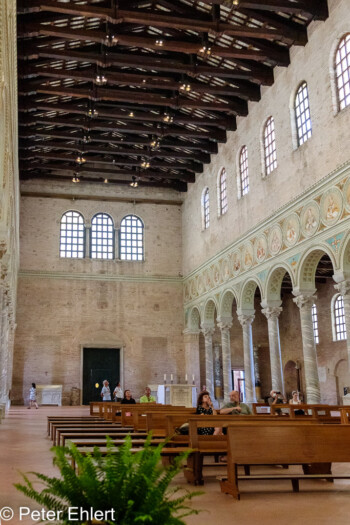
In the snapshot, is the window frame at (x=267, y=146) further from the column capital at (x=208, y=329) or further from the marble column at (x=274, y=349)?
the column capital at (x=208, y=329)

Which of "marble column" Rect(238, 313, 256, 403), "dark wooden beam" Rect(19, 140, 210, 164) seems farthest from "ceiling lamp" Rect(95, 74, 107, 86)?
"marble column" Rect(238, 313, 256, 403)

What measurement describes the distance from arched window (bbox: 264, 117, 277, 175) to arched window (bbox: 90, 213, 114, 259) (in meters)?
13.2

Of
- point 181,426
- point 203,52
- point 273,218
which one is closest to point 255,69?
point 203,52

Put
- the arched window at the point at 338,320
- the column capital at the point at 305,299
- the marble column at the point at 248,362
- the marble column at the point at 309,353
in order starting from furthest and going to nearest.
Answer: the arched window at the point at 338,320, the marble column at the point at 248,362, the column capital at the point at 305,299, the marble column at the point at 309,353

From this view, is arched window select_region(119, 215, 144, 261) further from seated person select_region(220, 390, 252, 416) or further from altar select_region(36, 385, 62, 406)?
seated person select_region(220, 390, 252, 416)

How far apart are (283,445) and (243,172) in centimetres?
1912

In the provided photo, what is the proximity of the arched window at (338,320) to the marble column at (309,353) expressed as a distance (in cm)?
1007

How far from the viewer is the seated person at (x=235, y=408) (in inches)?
376

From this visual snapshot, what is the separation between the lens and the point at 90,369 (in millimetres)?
30188

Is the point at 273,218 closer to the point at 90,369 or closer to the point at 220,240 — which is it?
Result: the point at 220,240

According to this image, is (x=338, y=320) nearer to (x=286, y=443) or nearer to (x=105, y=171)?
(x=105, y=171)

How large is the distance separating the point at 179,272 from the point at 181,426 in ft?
79.7

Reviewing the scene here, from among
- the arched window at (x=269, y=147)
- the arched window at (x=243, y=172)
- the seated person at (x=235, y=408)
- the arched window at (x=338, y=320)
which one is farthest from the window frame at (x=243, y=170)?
the seated person at (x=235, y=408)

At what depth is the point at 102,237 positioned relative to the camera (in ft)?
105
